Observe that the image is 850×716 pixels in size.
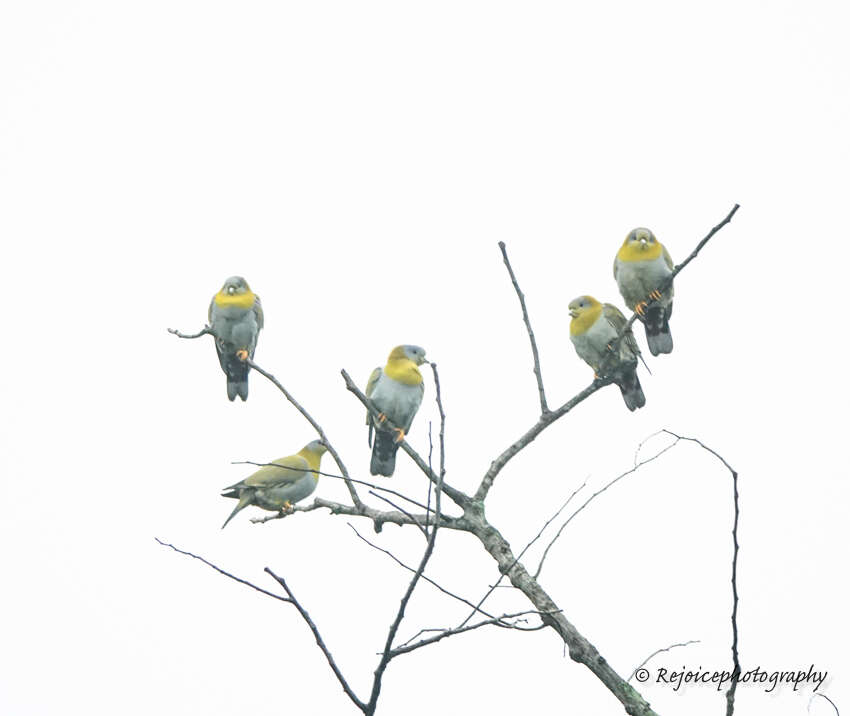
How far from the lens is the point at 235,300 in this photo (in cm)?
992

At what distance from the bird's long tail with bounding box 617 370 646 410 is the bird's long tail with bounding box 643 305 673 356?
0.56 meters

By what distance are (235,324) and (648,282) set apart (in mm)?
4015

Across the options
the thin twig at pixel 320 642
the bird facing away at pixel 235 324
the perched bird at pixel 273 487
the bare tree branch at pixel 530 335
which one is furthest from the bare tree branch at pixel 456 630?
the bird facing away at pixel 235 324

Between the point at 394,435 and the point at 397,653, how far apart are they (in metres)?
5.27

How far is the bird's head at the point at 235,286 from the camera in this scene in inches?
392

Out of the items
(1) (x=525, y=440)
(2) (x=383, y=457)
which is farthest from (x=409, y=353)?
(1) (x=525, y=440)

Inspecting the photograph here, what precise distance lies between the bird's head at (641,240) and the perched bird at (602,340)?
1.76 ft

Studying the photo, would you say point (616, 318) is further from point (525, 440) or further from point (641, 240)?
point (525, 440)

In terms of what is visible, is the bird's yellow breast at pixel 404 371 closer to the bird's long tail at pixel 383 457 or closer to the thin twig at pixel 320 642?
the bird's long tail at pixel 383 457

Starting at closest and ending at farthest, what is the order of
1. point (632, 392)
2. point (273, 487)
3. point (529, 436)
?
point (529, 436)
point (632, 392)
point (273, 487)

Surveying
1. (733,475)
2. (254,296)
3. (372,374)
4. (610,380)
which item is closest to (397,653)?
(733,475)

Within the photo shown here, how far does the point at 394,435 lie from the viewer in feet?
27.2

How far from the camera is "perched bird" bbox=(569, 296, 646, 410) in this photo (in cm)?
809

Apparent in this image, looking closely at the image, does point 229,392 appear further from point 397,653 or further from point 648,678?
point 397,653
